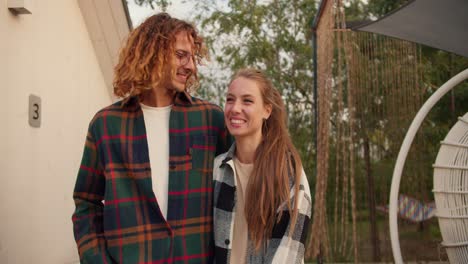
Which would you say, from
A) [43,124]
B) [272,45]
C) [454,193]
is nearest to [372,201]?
[454,193]

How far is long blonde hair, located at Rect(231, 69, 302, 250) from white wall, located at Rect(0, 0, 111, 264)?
116 cm

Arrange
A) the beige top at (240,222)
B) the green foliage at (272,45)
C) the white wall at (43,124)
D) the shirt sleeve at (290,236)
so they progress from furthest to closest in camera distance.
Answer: the green foliage at (272,45) < the white wall at (43,124) < the beige top at (240,222) < the shirt sleeve at (290,236)

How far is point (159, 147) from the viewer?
6.42ft

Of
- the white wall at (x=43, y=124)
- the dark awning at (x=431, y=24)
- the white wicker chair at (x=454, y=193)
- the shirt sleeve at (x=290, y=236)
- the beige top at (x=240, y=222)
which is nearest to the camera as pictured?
the shirt sleeve at (x=290, y=236)

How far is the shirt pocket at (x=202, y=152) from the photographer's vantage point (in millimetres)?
1957

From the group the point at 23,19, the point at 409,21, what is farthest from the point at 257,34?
the point at 23,19

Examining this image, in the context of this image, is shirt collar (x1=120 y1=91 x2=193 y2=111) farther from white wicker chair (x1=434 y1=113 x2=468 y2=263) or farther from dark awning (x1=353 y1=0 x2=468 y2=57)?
dark awning (x1=353 y1=0 x2=468 y2=57)

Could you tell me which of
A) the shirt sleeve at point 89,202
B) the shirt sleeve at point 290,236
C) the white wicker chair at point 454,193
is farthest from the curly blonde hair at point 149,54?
the white wicker chair at point 454,193

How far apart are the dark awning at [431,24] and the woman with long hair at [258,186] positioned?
2.16 meters

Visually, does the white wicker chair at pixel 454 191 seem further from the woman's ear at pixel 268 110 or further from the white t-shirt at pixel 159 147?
the white t-shirt at pixel 159 147

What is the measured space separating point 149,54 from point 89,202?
56 centimetres

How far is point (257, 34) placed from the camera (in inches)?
330

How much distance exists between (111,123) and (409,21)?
2.72 metres

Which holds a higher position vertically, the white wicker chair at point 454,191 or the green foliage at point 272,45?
the green foliage at point 272,45
